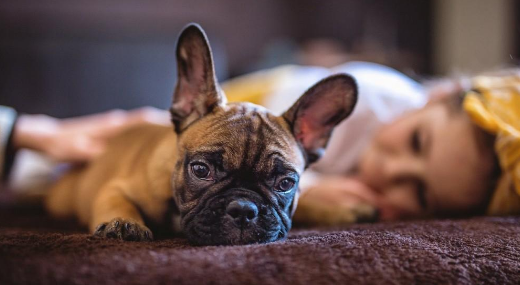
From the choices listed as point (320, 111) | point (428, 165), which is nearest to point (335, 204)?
point (428, 165)

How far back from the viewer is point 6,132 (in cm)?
253

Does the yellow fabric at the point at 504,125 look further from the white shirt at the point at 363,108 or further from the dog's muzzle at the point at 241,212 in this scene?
the dog's muzzle at the point at 241,212

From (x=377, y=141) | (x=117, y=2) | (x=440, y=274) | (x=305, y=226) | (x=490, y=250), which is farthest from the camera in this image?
(x=117, y=2)

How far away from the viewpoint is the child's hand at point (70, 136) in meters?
2.43

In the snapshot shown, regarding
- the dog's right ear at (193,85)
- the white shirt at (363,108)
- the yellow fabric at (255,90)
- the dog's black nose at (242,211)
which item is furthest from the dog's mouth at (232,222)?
the yellow fabric at (255,90)

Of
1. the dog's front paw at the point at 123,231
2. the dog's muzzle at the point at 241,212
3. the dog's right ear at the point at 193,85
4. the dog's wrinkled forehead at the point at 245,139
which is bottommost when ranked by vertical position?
the dog's front paw at the point at 123,231

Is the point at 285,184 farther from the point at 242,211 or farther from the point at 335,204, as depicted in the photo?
the point at 335,204

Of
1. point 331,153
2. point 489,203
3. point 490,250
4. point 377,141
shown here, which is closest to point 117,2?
point 331,153

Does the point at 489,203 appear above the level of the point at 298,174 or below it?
below

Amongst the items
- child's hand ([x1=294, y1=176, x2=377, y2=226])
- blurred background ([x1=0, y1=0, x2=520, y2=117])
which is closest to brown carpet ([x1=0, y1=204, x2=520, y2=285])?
child's hand ([x1=294, y1=176, x2=377, y2=226])

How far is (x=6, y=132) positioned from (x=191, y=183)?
5.27ft

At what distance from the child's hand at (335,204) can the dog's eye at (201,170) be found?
0.66 meters

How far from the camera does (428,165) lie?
211 cm

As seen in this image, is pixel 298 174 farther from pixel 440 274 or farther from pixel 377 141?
pixel 377 141
